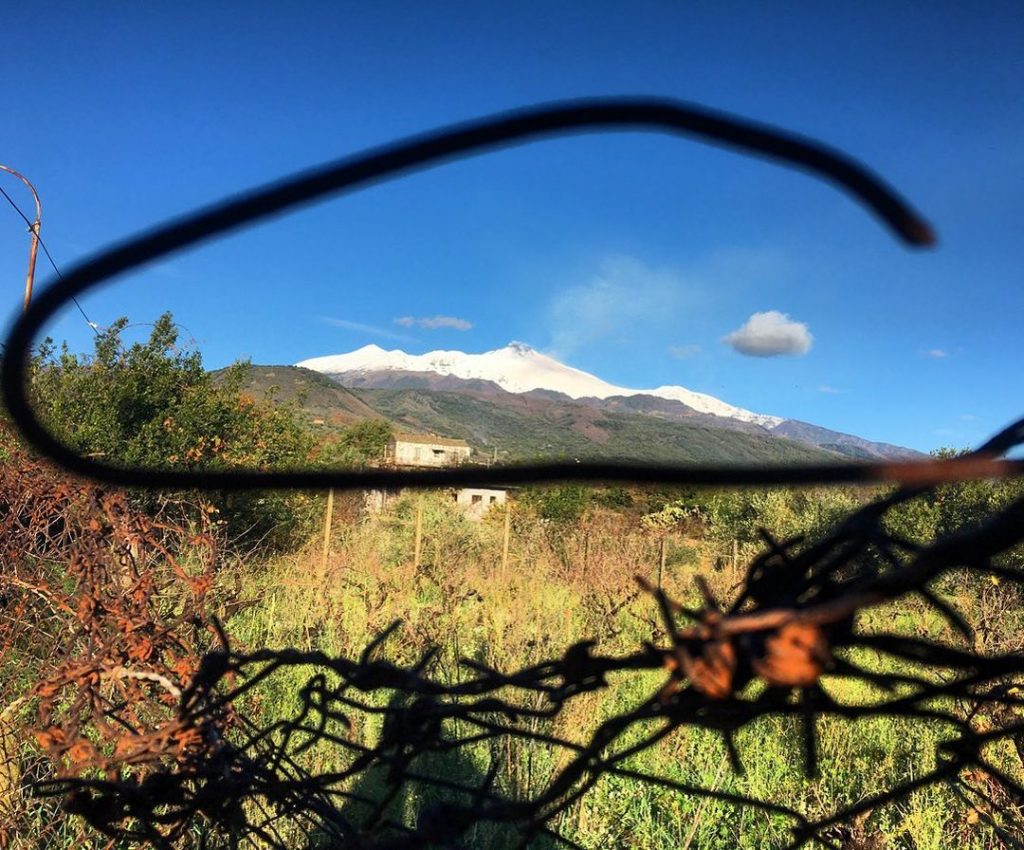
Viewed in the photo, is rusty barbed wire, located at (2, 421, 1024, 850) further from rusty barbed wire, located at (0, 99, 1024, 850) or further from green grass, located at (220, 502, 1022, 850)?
green grass, located at (220, 502, 1022, 850)

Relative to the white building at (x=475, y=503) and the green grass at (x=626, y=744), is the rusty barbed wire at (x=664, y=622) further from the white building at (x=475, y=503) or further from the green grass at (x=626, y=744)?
the white building at (x=475, y=503)

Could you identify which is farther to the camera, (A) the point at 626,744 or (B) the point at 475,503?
(B) the point at 475,503

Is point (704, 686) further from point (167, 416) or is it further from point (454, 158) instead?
point (167, 416)

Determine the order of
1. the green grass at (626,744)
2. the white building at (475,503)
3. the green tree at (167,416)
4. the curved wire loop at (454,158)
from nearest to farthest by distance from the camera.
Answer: the curved wire loop at (454,158)
the green grass at (626,744)
the green tree at (167,416)
the white building at (475,503)

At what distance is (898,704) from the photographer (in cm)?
51

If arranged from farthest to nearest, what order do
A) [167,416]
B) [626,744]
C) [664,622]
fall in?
[167,416]
[626,744]
[664,622]

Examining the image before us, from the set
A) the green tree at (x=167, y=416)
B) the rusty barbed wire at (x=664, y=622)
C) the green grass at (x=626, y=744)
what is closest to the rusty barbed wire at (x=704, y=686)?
the rusty barbed wire at (x=664, y=622)

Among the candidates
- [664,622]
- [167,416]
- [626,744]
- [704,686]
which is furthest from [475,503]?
[704,686]

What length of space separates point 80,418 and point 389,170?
978cm

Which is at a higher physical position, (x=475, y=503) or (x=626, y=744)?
(x=475, y=503)

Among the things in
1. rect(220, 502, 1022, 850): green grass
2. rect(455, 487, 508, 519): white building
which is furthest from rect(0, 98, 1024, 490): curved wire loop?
rect(455, 487, 508, 519): white building

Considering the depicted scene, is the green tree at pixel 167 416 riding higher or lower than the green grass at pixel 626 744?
higher

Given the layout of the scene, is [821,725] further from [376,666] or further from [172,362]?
[172,362]

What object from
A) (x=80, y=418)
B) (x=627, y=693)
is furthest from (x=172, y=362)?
(x=627, y=693)
